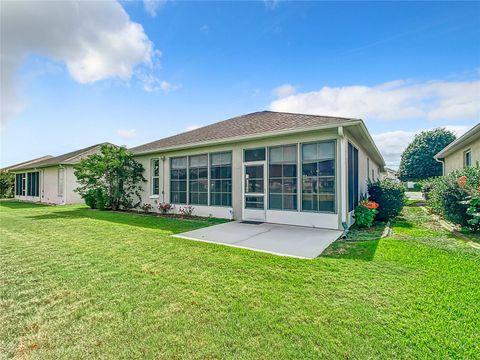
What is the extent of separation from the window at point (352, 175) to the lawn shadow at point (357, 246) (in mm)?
1148

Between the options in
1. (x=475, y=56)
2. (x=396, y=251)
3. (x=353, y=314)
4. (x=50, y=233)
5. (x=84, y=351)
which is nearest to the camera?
(x=84, y=351)

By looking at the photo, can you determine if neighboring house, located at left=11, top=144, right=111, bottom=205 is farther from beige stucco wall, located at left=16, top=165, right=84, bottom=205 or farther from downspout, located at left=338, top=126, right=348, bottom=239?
downspout, located at left=338, top=126, right=348, bottom=239


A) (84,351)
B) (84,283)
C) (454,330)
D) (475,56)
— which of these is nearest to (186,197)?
(84,283)

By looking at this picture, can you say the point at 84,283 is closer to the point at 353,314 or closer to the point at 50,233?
the point at 353,314

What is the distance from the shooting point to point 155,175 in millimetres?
12734

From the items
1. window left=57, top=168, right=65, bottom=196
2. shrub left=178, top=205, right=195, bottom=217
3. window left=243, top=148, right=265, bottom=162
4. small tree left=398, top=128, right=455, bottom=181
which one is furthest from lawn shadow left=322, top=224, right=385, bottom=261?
small tree left=398, top=128, right=455, bottom=181

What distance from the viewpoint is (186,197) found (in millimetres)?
11320

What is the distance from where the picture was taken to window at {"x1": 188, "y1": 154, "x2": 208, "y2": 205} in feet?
34.9

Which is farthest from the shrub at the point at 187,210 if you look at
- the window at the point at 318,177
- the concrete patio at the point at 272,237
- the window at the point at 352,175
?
the window at the point at 352,175

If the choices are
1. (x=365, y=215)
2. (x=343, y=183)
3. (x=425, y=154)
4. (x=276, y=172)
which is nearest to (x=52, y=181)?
(x=276, y=172)

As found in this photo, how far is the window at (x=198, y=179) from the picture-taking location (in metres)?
10.6

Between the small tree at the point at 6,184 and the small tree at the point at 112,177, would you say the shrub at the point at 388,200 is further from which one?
the small tree at the point at 6,184

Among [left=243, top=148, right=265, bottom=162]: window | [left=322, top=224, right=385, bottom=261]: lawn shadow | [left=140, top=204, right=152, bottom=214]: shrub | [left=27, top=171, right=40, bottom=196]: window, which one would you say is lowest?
[left=322, top=224, right=385, bottom=261]: lawn shadow

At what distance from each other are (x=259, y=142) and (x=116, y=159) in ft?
27.2
